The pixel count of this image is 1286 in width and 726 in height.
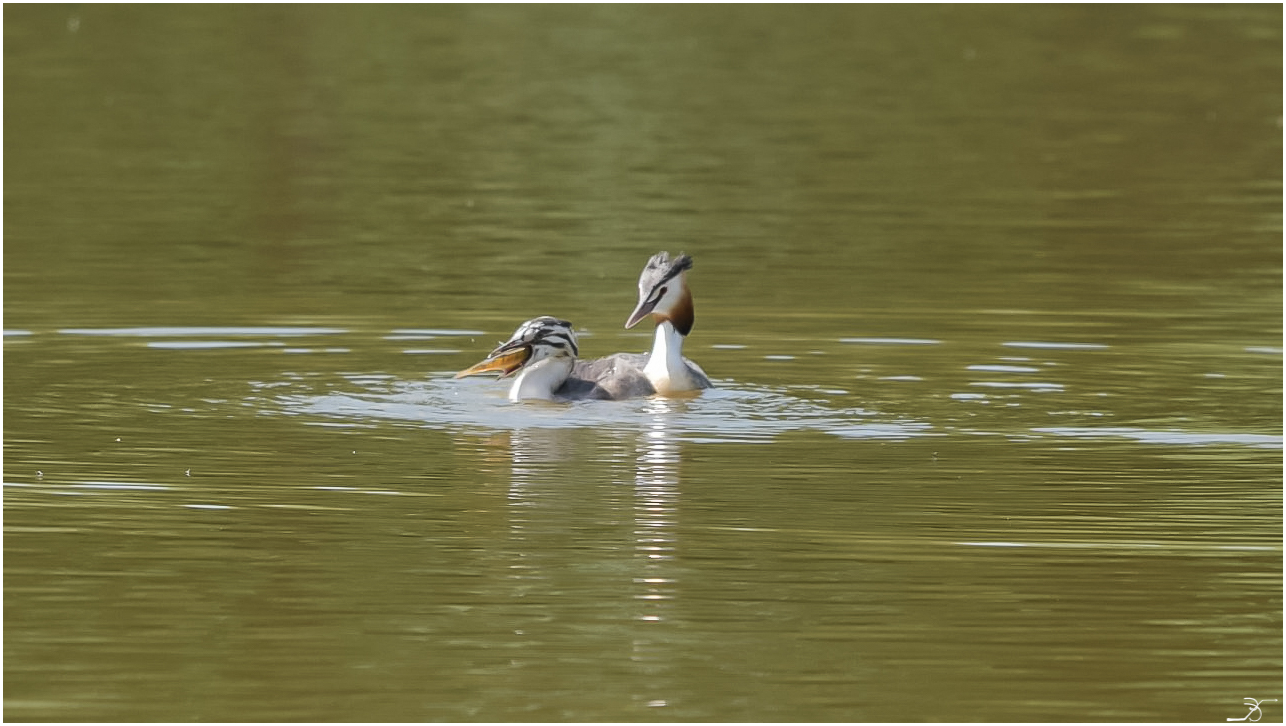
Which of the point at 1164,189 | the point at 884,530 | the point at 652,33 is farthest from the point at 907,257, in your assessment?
the point at 652,33

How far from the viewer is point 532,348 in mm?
13492

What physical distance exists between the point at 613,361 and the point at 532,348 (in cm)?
64

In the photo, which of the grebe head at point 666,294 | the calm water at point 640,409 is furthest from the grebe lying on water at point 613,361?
the calm water at point 640,409

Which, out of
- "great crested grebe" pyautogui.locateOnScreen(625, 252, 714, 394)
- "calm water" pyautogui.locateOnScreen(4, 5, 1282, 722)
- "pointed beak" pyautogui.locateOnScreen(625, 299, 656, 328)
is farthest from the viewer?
"pointed beak" pyautogui.locateOnScreen(625, 299, 656, 328)

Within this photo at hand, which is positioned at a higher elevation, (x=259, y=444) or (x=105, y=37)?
(x=105, y=37)

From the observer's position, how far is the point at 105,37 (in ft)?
117

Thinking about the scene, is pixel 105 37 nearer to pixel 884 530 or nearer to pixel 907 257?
pixel 907 257

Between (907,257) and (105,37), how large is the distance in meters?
19.3

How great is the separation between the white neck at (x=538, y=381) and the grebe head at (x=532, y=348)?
0.04 m

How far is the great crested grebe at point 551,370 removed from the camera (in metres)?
13.5

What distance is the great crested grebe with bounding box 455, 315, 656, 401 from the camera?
13.5m

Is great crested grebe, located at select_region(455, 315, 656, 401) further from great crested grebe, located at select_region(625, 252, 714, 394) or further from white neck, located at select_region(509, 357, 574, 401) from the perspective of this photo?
great crested grebe, located at select_region(625, 252, 714, 394)

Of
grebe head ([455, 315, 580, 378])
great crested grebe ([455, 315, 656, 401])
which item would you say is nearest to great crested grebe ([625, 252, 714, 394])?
great crested grebe ([455, 315, 656, 401])

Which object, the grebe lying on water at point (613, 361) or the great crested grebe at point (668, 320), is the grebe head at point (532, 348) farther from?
the great crested grebe at point (668, 320)
